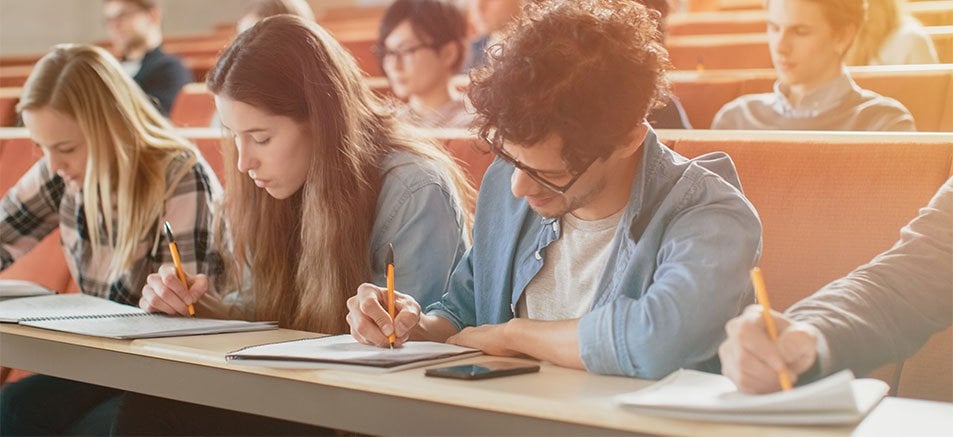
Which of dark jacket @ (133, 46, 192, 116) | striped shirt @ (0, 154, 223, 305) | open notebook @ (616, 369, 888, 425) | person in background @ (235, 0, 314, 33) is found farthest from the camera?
dark jacket @ (133, 46, 192, 116)

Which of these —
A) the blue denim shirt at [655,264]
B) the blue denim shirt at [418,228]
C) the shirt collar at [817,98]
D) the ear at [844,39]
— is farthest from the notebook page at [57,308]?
the ear at [844,39]

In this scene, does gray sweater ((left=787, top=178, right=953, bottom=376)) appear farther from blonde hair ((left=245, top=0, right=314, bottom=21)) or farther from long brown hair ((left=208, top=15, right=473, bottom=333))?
blonde hair ((left=245, top=0, right=314, bottom=21))

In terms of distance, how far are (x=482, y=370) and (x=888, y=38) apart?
198 centimetres

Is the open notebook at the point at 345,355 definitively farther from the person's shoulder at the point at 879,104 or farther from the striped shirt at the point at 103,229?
the person's shoulder at the point at 879,104

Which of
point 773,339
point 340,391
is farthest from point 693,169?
point 340,391

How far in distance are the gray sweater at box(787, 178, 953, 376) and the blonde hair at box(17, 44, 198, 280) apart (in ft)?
3.97

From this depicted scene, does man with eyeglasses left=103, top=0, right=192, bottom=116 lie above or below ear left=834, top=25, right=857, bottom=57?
below

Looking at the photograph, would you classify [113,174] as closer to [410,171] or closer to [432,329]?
[410,171]

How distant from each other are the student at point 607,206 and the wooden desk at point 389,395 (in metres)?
0.05

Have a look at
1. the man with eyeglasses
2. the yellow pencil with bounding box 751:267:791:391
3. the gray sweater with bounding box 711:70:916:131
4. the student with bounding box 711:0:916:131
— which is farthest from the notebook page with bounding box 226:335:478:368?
the man with eyeglasses

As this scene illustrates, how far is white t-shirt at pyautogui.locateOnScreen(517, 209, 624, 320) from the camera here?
134 cm

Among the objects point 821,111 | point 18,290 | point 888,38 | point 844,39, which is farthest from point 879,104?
point 18,290

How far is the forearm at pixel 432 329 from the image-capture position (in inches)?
55.7

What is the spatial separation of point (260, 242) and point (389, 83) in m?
1.49
